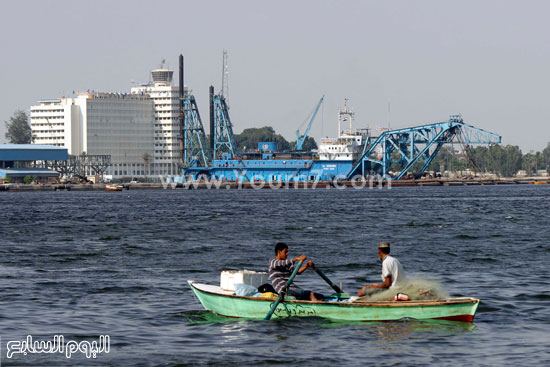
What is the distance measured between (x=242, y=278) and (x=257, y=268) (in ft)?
34.6

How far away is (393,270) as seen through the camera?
19953 millimetres

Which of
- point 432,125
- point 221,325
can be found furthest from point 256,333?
point 432,125

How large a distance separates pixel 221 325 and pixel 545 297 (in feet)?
31.4

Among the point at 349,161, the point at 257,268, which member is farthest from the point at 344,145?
the point at 257,268

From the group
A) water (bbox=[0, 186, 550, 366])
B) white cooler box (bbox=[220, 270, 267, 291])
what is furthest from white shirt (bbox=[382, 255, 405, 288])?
white cooler box (bbox=[220, 270, 267, 291])

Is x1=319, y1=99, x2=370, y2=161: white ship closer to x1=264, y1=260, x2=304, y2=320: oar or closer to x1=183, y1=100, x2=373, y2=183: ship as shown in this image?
x1=183, y1=100, x2=373, y2=183: ship

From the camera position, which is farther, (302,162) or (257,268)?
(302,162)

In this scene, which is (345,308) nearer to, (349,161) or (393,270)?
(393,270)

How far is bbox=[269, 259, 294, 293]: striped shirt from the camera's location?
21156 millimetres

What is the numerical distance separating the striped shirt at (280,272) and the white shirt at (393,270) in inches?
96.0

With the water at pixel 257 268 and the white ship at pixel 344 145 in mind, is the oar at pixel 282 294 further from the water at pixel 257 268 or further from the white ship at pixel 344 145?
the white ship at pixel 344 145

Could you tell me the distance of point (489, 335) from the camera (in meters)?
20.0

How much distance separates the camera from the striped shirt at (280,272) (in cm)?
2116

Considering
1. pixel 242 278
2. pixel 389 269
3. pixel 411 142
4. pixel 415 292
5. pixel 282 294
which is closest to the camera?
pixel 389 269
